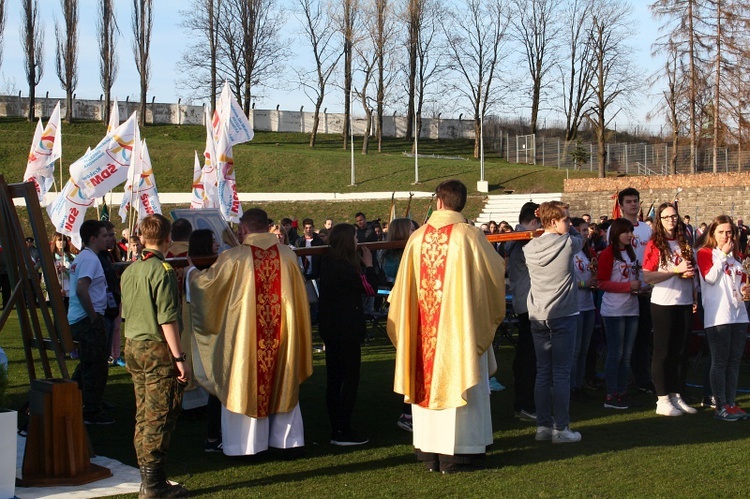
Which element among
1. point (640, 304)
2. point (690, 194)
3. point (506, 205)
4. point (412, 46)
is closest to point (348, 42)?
point (412, 46)

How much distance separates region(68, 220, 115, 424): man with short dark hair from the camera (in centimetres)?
845

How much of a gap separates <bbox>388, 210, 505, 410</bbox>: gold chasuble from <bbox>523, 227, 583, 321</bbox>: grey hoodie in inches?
27.9

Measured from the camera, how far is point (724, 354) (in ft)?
27.2

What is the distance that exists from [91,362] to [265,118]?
6674cm

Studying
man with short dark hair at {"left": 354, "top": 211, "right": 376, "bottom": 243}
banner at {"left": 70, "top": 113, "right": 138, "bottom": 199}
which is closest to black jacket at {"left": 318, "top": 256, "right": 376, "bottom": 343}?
banner at {"left": 70, "top": 113, "right": 138, "bottom": 199}

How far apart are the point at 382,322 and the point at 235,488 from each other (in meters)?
11.0

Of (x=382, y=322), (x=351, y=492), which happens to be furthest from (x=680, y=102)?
(x=351, y=492)

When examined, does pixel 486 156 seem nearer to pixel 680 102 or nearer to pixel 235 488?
pixel 680 102

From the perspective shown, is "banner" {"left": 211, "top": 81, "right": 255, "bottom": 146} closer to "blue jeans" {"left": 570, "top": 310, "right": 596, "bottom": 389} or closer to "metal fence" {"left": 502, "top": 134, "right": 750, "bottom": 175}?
"blue jeans" {"left": 570, "top": 310, "right": 596, "bottom": 389}

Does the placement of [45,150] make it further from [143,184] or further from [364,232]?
[364,232]

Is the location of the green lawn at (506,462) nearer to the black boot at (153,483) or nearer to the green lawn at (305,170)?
the black boot at (153,483)

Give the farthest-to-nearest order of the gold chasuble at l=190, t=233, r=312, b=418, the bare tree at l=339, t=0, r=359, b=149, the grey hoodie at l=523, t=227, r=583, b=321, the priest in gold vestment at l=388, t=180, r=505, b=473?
the bare tree at l=339, t=0, r=359, b=149, the grey hoodie at l=523, t=227, r=583, b=321, the gold chasuble at l=190, t=233, r=312, b=418, the priest in gold vestment at l=388, t=180, r=505, b=473

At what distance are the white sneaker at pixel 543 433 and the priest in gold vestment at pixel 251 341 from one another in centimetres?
191

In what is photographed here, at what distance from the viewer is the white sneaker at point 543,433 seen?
24.9 ft
